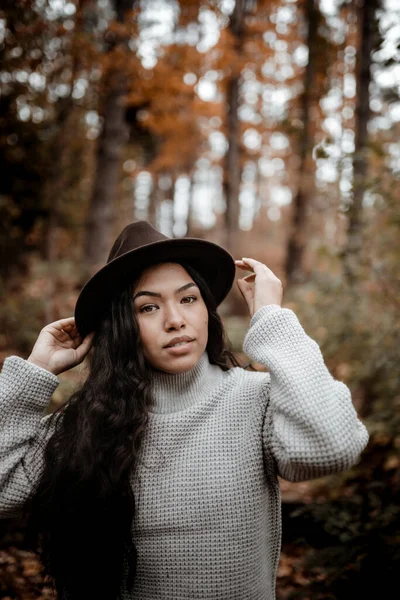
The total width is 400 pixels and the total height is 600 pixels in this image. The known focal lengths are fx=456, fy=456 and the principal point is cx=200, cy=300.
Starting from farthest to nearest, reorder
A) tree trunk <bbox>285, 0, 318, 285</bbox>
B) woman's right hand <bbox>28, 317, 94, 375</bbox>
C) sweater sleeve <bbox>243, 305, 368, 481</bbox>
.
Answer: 1. tree trunk <bbox>285, 0, 318, 285</bbox>
2. woman's right hand <bbox>28, 317, 94, 375</bbox>
3. sweater sleeve <bbox>243, 305, 368, 481</bbox>

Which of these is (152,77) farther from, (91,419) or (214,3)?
(91,419)

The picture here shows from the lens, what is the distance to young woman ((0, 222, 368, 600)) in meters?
1.60

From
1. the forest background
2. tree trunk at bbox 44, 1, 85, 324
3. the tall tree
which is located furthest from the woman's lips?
the tall tree

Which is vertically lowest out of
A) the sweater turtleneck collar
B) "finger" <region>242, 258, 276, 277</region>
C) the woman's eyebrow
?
the sweater turtleneck collar

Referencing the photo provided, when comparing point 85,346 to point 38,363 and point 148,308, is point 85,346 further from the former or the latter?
point 148,308

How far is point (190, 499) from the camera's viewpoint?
1661mm

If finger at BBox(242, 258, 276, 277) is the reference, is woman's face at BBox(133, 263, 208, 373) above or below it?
below

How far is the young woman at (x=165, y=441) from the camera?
5.25ft

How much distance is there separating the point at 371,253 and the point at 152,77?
547 centimetres

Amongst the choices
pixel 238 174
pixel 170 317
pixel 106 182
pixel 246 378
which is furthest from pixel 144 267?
pixel 238 174

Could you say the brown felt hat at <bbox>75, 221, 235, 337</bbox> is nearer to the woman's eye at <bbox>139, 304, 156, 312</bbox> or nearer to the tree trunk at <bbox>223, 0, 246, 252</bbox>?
the woman's eye at <bbox>139, 304, 156, 312</bbox>

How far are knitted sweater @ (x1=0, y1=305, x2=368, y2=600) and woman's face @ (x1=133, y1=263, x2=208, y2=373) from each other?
122 millimetres

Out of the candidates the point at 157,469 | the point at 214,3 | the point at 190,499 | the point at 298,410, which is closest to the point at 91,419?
the point at 157,469

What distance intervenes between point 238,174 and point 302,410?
Answer: 8.41 meters
